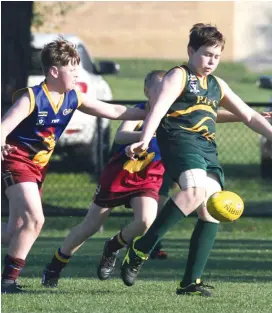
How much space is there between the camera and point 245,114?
26.1 ft

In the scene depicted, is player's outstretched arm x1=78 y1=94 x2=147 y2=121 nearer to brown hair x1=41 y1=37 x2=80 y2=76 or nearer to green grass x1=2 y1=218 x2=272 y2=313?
brown hair x1=41 y1=37 x2=80 y2=76

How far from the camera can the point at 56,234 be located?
13.1 metres

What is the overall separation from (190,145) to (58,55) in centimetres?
103

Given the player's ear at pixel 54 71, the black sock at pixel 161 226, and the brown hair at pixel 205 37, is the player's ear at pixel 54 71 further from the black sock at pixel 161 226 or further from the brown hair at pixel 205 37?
the black sock at pixel 161 226

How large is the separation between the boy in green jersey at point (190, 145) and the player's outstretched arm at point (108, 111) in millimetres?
397

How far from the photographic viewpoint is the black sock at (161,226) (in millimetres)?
7504

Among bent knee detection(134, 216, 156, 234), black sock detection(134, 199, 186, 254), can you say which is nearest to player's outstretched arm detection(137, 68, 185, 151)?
black sock detection(134, 199, 186, 254)

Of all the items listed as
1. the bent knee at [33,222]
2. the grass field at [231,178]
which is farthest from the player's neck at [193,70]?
the grass field at [231,178]

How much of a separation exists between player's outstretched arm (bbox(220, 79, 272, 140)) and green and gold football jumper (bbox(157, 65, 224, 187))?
213 millimetres

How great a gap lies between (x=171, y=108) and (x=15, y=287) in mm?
1529

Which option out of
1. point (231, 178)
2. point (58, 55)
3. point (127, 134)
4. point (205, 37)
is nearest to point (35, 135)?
point (58, 55)

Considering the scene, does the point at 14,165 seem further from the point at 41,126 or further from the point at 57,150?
the point at 57,150

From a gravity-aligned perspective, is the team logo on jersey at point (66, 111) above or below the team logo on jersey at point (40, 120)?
above

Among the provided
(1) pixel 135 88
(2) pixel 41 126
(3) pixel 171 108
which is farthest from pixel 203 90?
(1) pixel 135 88
